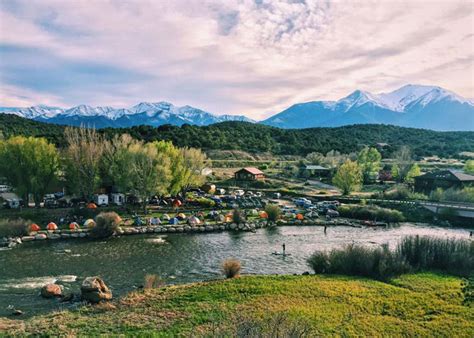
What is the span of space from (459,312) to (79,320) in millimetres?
19427

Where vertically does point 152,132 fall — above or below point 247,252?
above

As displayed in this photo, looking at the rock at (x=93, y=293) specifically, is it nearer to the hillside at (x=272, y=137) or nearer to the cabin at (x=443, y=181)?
the cabin at (x=443, y=181)

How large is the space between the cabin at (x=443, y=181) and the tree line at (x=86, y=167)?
134ft

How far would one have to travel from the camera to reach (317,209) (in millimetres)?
53344

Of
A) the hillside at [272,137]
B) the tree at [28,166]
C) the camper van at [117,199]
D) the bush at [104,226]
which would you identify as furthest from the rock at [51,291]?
the hillside at [272,137]

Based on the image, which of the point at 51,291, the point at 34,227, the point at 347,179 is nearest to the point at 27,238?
the point at 34,227

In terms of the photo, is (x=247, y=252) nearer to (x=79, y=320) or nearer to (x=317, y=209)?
(x=79, y=320)

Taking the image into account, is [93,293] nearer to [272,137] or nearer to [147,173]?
[147,173]

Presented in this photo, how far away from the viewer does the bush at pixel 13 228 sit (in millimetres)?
36062

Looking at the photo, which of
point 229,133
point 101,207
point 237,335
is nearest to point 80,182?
point 101,207

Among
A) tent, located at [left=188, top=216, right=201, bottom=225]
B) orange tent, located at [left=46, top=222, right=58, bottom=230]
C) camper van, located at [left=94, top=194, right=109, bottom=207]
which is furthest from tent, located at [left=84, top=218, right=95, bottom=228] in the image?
tent, located at [left=188, top=216, right=201, bottom=225]

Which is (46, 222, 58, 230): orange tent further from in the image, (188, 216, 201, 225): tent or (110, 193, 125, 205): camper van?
(188, 216, 201, 225): tent

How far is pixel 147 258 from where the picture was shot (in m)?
30.8

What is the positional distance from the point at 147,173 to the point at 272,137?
93959 mm
